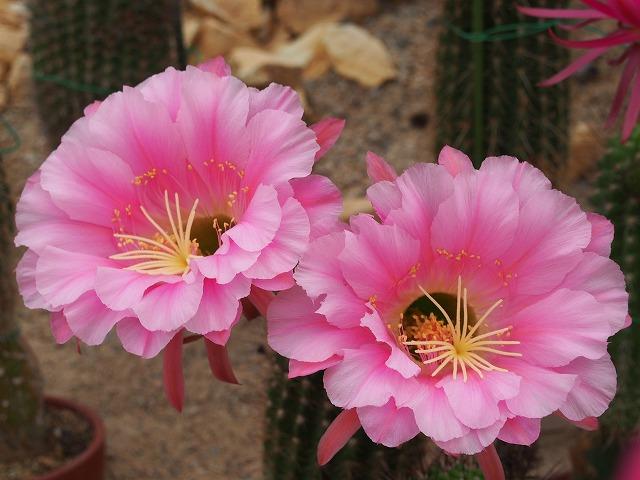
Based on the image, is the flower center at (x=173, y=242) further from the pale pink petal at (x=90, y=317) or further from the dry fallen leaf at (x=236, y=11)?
the dry fallen leaf at (x=236, y=11)

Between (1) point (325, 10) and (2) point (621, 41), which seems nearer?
(2) point (621, 41)

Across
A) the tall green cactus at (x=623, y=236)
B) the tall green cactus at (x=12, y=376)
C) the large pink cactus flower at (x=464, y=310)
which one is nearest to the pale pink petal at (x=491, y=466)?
the large pink cactus flower at (x=464, y=310)

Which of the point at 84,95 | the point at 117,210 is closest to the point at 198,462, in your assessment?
the point at 84,95

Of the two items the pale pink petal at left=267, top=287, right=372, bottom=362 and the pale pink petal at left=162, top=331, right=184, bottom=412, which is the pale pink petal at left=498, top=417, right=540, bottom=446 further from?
the pale pink petal at left=162, top=331, right=184, bottom=412

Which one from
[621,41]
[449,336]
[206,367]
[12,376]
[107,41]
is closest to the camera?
[449,336]

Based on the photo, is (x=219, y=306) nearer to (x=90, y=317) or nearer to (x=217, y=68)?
(x=90, y=317)

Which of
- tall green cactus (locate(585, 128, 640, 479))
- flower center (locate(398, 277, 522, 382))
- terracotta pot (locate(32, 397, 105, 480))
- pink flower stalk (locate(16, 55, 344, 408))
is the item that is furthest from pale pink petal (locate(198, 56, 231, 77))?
terracotta pot (locate(32, 397, 105, 480))

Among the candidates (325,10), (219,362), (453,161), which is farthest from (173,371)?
(325,10)

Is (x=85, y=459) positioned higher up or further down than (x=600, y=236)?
further down
